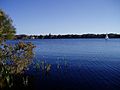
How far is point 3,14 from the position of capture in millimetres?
34531

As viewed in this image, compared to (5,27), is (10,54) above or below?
below

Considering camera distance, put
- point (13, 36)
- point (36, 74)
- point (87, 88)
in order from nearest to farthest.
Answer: point (87, 88) → point (13, 36) → point (36, 74)

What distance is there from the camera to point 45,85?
116 ft

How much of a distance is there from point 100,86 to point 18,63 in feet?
43.8

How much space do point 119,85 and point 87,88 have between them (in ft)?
17.0

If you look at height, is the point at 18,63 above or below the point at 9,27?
below

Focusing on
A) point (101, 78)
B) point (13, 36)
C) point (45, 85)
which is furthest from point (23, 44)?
point (101, 78)

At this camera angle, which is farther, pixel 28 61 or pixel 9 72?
pixel 28 61

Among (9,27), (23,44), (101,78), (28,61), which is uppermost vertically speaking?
(9,27)

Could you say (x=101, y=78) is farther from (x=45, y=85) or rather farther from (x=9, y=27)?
(x=9, y=27)

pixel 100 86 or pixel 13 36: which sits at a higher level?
pixel 13 36

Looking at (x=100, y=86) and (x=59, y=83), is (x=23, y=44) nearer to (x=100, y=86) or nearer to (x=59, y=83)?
(x=59, y=83)

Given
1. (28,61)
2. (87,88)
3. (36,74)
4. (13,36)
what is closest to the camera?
(87,88)

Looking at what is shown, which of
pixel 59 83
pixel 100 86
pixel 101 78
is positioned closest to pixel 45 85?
pixel 59 83
